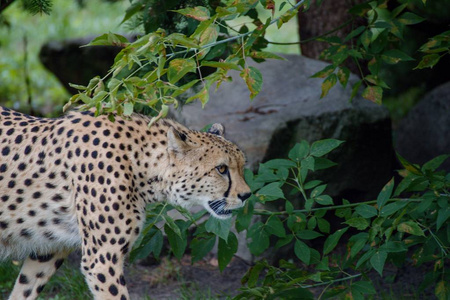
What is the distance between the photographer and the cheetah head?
3842mm

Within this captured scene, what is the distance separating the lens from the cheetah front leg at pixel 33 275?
13.5ft

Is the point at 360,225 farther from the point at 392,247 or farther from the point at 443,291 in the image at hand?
the point at 443,291

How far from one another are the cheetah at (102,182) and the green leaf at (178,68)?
2.32ft

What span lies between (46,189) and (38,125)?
1.40 ft

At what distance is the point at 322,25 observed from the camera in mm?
6375

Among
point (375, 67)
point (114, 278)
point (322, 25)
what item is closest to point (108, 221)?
point (114, 278)

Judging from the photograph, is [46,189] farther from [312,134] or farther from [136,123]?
[312,134]

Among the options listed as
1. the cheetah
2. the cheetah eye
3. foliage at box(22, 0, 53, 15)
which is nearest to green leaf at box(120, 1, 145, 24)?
foliage at box(22, 0, 53, 15)

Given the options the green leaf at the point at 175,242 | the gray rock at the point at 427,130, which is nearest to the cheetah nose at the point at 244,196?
the green leaf at the point at 175,242

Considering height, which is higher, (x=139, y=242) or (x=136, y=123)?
(x=136, y=123)

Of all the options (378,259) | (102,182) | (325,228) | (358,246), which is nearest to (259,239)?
(325,228)

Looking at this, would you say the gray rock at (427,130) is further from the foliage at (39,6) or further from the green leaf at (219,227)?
the foliage at (39,6)

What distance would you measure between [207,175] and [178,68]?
0.92 meters

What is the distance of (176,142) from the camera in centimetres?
377
